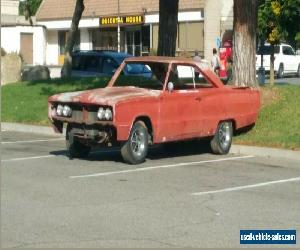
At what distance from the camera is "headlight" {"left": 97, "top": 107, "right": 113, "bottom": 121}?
12047 mm

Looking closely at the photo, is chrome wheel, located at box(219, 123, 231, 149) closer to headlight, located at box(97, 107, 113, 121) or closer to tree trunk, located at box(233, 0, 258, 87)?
tree trunk, located at box(233, 0, 258, 87)

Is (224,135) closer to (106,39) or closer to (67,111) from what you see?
(67,111)

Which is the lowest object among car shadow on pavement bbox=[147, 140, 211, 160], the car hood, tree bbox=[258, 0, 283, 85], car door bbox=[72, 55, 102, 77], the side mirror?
car shadow on pavement bbox=[147, 140, 211, 160]

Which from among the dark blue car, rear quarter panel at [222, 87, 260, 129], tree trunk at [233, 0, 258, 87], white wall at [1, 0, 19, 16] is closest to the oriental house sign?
white wall at [1, 0, 19, 16]

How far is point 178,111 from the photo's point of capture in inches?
518

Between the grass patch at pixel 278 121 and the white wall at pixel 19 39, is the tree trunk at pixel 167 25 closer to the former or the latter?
the grass patch at pixel 278 121

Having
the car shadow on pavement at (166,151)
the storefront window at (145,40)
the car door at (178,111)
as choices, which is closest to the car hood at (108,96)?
the car door at (178,111)

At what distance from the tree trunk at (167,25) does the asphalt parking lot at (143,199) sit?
5902mm

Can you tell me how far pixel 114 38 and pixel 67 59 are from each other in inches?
1238

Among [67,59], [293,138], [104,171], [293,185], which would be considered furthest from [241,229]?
[67,59]

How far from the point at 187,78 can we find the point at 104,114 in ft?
8.90

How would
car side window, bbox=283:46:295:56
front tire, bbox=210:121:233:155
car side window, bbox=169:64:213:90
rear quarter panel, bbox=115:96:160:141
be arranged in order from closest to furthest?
rear quarter panel, bbox=115:96:160:141 → car side window, bbox=169:64:213:90 → front tire, bbox=210:121:233:155 → car side window, bbox=283:46:295:56

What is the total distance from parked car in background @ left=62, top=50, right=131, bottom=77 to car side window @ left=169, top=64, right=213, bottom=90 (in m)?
13.0

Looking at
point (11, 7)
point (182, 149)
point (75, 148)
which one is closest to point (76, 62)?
point (182, 149)
